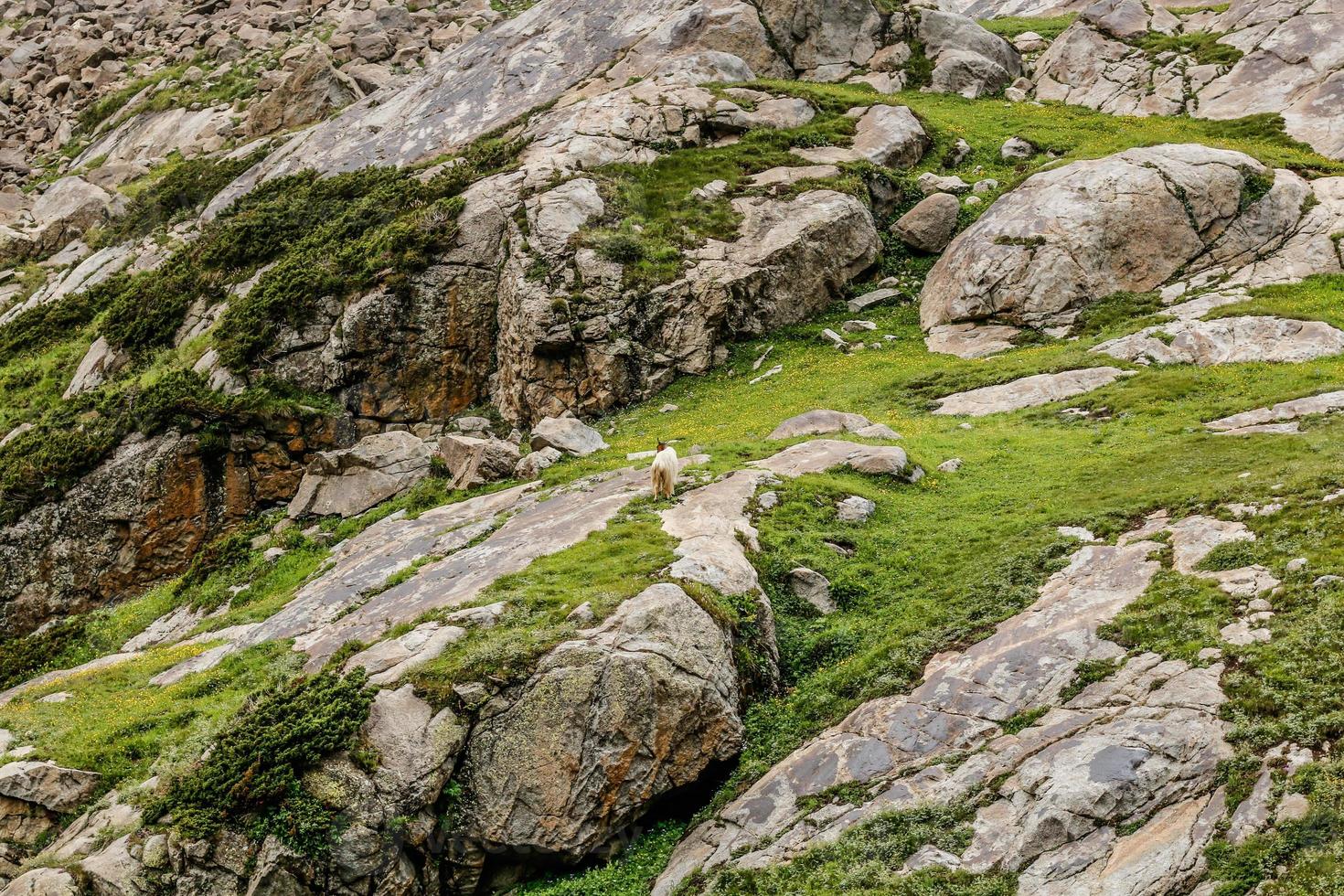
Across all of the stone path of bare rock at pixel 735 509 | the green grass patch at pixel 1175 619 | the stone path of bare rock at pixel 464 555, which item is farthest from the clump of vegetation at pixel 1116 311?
the green grass patch at pixel 1175 619

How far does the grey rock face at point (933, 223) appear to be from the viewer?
155 feet

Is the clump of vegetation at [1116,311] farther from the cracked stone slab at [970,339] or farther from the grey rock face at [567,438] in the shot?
the grey rock face at [567,438]

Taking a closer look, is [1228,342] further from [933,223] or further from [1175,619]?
[1175,619]

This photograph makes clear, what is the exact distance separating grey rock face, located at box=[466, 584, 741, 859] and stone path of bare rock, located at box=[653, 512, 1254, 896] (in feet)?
4.86

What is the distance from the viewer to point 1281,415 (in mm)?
26219

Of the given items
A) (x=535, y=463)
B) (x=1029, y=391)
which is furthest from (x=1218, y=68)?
(x=535, y=463)

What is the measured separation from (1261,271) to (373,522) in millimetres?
36833

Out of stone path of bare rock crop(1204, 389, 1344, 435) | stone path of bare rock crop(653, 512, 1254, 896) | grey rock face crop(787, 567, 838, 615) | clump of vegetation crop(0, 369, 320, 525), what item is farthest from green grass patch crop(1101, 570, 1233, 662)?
clump of vegetation crop(0, 369, 320, 525)

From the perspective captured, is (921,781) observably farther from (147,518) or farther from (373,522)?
(147,518)

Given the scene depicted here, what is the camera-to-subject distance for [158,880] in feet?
53.6

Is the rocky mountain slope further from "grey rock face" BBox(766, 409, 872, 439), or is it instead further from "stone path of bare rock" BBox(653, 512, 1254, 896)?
"grey rock face" BBox(766, 409, 872, 439)

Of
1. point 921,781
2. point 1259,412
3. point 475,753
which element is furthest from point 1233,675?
point 1259,412

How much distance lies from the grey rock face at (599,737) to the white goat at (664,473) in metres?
7.55

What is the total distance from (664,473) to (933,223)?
91.3 feet
